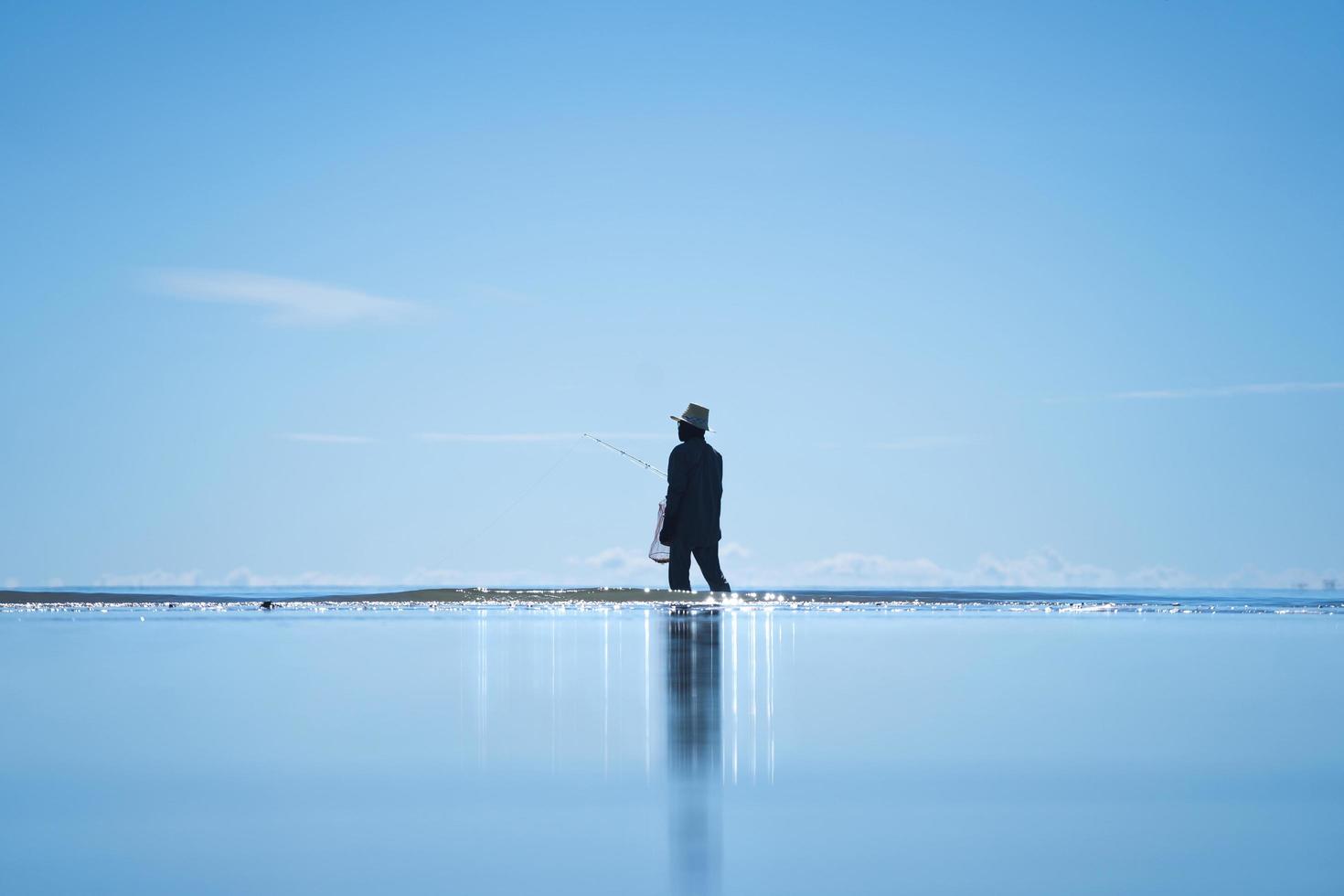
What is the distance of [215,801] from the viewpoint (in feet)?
11.6

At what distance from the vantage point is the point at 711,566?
18406 mm

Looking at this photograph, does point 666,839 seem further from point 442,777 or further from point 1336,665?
point 1336,665

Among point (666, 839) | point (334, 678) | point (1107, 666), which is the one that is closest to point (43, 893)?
point (666, 839)

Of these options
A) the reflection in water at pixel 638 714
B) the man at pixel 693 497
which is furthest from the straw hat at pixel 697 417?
the reflection in water at pixel 638 714

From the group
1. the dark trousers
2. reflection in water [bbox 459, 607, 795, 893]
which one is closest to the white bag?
the dark trousers

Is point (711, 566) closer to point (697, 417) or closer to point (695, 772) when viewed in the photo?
point (697, 417)

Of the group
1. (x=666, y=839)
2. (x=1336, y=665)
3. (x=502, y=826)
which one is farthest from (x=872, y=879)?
(x=1336, y=665)

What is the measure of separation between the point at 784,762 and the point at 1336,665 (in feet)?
16.9

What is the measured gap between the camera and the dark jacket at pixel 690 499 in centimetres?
1797

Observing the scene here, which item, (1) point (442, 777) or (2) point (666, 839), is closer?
(2) point (666, 839)

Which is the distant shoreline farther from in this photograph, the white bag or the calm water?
the calm water

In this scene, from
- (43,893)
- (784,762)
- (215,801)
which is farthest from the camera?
(784,762)

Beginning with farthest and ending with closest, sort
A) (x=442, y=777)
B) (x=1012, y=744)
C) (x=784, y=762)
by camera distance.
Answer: (x=1012, y=744) → (x=784, y=762) → (x=442, y=777)

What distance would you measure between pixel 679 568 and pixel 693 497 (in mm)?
1017
